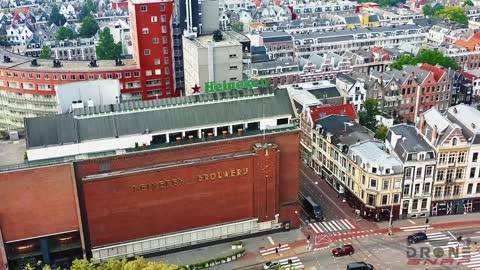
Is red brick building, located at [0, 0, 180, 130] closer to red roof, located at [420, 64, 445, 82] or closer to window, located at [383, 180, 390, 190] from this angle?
window, located at [383, 180, 390, 190]

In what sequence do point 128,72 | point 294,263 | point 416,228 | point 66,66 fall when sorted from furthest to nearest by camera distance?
point 66,66
point 128,72
point 416,228
point 294,263

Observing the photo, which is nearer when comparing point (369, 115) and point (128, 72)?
point (128, 72)

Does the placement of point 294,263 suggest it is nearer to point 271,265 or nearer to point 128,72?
point 271,265

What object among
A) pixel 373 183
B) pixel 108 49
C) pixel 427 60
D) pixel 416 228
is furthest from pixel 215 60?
pixel 108 49

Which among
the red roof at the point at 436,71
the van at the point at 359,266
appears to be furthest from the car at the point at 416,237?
the red roof at the point at 436,71

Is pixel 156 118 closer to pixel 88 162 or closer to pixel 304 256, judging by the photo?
pixel 88 162

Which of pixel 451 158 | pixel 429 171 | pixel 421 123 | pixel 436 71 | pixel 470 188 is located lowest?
pixel 470 188

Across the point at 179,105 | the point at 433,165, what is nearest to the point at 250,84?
the point at 179,105
